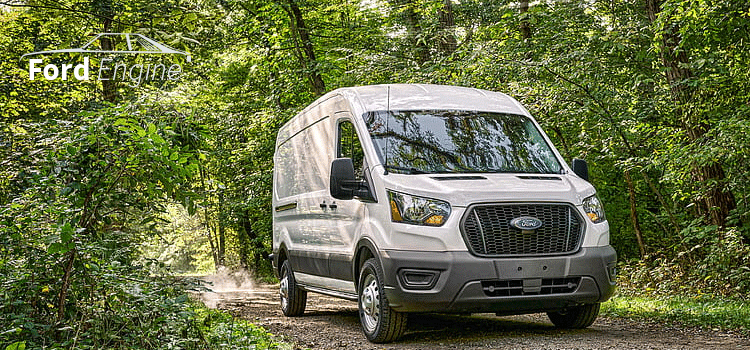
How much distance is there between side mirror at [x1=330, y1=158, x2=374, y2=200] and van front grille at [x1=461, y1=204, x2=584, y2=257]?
110 cm

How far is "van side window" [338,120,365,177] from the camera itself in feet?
25.9

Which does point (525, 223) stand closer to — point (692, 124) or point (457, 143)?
point (457, 143)

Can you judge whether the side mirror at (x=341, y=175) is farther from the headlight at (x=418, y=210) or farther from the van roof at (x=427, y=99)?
the van roof at (x=427, y=99)

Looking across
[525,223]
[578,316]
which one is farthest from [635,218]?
[525,223]

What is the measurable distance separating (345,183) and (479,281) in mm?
1619

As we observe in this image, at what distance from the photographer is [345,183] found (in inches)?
292

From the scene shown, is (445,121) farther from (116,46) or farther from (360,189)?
(116,46)

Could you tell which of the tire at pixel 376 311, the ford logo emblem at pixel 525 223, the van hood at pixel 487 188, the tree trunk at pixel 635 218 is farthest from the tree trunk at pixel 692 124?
the tire at pixel 376 311

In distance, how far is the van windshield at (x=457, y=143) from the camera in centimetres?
749

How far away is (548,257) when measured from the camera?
685 cm

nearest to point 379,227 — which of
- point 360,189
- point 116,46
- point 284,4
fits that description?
point 360,189

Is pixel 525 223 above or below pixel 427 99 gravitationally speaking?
below

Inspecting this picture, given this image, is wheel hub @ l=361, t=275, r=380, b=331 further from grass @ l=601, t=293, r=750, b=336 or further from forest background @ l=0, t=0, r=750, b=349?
grass @ l=601, t=293, r=750, b=336

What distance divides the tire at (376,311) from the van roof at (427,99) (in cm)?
182
